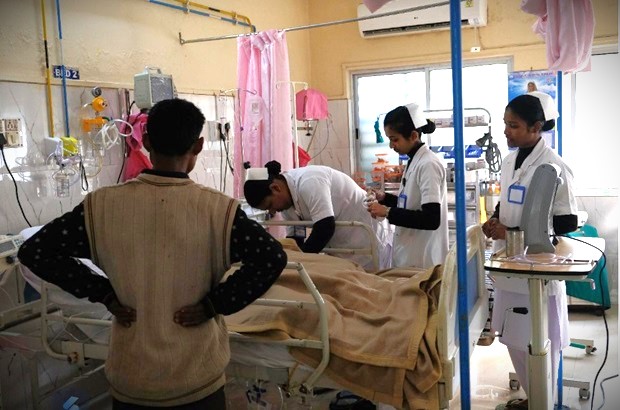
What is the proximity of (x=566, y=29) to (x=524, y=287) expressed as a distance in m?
1.40

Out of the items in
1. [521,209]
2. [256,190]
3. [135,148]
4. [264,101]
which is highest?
[264,101]

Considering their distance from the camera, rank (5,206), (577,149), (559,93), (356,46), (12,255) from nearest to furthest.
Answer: (12,255)
(5,206)
(559,93)
(577,149)
(356,46)

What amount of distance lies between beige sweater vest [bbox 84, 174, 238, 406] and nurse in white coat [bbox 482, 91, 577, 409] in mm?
1642

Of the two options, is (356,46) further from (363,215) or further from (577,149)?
(363,215)

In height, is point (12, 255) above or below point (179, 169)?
below

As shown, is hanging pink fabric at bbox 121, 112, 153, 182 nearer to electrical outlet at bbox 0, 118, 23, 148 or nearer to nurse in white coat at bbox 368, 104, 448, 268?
electrical outlet at bbox 0, 118, 23, 148

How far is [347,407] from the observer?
3.28 m

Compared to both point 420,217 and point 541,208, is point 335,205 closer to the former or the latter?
point 420,217

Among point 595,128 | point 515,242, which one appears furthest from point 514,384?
point 595,128

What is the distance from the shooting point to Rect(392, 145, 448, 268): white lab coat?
9.71 feet

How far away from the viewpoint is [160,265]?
1.58 meters

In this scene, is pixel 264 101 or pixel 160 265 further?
pixel 264 101

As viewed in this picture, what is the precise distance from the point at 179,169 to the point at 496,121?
4772mm

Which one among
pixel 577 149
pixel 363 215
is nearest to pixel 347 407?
pixel 363 215
